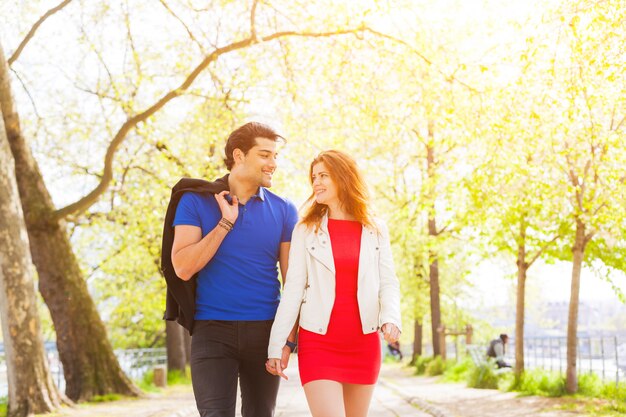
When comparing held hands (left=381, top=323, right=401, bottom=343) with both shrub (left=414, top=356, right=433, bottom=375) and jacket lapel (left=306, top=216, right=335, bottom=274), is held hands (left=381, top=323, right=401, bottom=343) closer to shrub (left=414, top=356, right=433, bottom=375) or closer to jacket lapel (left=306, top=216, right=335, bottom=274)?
jacket lapel (left=306, top=216, right=335, bottom=274)

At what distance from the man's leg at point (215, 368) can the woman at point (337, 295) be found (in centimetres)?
23

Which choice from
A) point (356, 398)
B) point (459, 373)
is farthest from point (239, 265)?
point (459, 373)

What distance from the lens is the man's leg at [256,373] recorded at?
506 cm

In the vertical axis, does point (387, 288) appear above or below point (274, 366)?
above

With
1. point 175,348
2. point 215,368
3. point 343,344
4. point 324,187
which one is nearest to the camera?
point 215,368

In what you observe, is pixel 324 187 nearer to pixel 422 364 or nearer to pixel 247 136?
pixel 247 136

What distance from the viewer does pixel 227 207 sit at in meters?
5.07

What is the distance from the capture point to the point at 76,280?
57.1ft

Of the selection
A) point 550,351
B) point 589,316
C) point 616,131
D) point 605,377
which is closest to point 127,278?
point 550,351

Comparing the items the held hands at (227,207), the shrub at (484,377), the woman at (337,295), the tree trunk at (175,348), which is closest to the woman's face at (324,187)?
the woman at (337,295)

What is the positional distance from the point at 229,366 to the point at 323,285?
0.71m

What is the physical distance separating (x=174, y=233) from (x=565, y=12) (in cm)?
709

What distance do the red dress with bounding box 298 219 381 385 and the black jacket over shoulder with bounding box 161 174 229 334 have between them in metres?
0.67

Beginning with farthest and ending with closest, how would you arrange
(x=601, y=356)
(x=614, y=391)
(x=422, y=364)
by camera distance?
(x=422, y=364) < (x=601, y=356) < (x=614, y=391)
